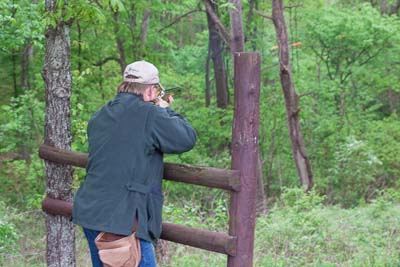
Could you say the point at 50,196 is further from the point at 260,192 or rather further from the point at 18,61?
the point at 18,61

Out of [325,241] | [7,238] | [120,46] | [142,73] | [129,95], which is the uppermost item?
[120,46]

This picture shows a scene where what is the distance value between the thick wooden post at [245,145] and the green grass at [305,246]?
2.23m

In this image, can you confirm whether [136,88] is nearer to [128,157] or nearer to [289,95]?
[128,157]

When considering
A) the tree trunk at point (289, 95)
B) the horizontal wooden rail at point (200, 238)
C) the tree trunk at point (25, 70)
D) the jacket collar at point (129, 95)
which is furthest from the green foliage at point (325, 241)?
the tree trunk at point (25, 70)

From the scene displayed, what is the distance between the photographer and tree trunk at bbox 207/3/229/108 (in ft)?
62.8

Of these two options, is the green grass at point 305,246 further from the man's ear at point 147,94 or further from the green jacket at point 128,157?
the man's ear at point 147,94

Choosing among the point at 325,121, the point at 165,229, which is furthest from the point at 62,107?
the point at 325,121

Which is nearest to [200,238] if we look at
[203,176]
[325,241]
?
[203,176]

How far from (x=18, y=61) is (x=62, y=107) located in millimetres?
11574

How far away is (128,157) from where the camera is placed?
3723mm

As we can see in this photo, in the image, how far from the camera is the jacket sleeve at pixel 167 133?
3.71 metres

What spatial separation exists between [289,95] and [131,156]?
1086 cm

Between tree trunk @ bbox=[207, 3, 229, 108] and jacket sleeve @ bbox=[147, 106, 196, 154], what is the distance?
1519 cm

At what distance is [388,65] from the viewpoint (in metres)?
17.9
